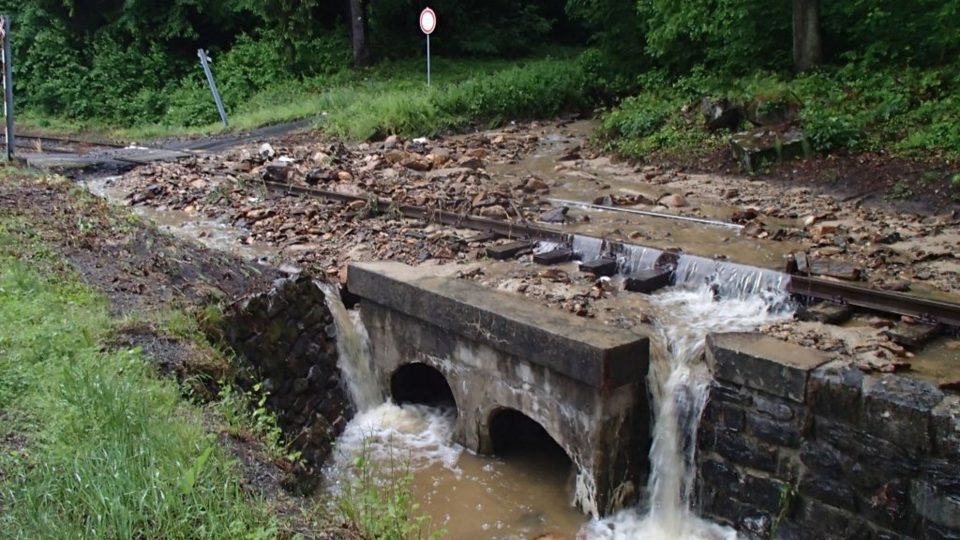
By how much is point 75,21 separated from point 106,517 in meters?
27.4

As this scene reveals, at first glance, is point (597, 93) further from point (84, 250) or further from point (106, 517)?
point (106, 517)

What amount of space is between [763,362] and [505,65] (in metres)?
20.0

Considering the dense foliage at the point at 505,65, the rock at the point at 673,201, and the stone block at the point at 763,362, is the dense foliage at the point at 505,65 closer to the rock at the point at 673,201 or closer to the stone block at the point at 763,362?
the rock at the point at 673,201

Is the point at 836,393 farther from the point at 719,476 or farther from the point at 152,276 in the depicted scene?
the point at 152,276

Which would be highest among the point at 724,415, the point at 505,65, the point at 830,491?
the point at 505,65

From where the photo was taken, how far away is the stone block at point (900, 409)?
522 cm

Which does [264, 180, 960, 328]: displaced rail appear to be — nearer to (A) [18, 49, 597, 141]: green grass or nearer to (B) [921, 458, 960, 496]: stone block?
(B) [921, 458, 960, 496]: stone block

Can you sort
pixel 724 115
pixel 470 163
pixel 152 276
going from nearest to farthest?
pixel 152 276
pixel 470 163
pixel 724 115

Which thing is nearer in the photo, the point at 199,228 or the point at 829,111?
the point at 199,228

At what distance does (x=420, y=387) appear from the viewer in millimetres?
8977

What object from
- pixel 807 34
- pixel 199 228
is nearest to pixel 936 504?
pixel 199 228

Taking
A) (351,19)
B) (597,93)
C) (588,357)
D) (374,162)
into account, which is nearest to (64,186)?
(374,162)

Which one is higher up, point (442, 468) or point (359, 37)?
point (359, 37)

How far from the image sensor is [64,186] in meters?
11.1
